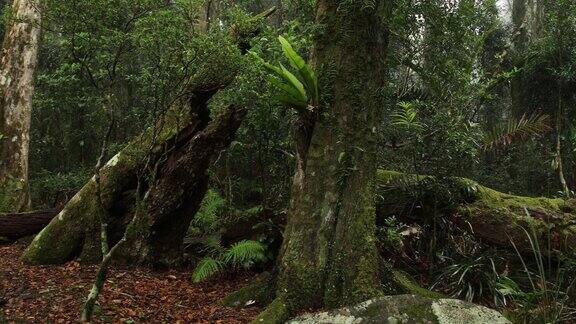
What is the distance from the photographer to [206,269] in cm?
636

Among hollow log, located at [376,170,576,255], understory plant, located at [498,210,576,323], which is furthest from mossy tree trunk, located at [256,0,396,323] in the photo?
hollow log, located at [376,170,576,255]

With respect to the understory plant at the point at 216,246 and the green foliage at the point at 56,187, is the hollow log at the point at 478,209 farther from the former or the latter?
the green foliage at the point at 56,187

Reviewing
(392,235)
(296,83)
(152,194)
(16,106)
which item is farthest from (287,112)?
(16,106)

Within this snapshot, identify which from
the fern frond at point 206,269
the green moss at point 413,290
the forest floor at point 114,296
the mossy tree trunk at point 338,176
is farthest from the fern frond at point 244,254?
the green moss at point 413,290

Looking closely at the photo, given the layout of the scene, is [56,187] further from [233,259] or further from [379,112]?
[379,112]

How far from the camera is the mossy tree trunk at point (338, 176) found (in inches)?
189

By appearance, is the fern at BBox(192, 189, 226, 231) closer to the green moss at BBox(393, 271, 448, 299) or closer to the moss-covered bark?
the moss-covered bark

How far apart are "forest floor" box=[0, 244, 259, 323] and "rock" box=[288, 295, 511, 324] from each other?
1214 mm

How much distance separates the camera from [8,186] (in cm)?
852

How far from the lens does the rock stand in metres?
4.00

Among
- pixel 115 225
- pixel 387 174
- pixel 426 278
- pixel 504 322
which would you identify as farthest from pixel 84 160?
pixel 504 322

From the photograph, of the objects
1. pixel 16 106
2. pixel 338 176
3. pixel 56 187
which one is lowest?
pixel 56 187

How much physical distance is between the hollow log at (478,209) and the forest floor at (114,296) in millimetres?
2615

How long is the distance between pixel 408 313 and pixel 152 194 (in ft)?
12.7
